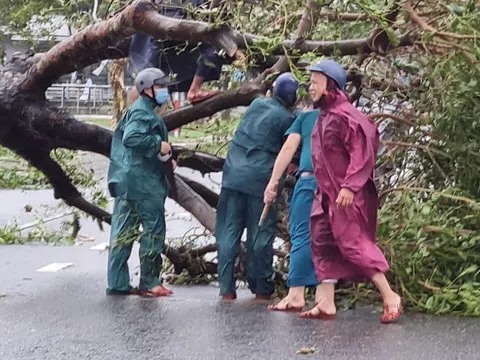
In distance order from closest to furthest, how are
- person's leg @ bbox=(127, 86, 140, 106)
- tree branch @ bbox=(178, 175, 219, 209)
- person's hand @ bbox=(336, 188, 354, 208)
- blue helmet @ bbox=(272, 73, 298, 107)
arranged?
person's hand @ bbox=(336, 188, 354, 208), blue helmet @ bbox=(272, 73, 298, 107), person's leg @ bbox=(127, 86, 140, 106), tree branch @ bbox=(178, 175, 219, 209)

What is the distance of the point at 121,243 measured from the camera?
8.57 m

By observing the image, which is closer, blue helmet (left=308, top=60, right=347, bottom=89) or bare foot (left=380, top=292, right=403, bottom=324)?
bare foot (left=380, top=292, right=403, bottom=324)

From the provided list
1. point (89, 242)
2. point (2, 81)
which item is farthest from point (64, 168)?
point (89, 242)

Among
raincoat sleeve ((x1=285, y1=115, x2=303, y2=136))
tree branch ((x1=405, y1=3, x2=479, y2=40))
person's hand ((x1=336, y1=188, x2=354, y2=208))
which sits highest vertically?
tree branch ((x1=405, y1=3, x2=479, y2=40))

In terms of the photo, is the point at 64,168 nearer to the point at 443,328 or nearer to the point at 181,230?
the point at 181,230

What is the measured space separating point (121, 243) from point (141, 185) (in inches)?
20.6

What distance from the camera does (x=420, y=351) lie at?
6.14 metres

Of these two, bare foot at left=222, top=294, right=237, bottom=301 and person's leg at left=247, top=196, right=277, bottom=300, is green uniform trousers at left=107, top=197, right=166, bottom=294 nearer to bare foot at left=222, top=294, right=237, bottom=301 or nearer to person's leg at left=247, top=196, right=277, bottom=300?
bare foot at left=222, top=294, right=237, bottom=301

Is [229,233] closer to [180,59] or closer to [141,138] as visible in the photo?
[141,138]

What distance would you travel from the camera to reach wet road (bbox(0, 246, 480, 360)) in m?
6.16

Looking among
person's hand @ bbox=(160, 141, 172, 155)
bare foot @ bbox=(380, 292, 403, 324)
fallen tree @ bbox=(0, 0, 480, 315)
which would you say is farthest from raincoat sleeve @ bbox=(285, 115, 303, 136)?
bare foot @ bbox=(380, 292, 403, 324)

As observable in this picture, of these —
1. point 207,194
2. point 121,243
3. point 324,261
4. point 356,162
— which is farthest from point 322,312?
point 207,194

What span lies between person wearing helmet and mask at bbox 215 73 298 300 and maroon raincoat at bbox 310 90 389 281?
759mm

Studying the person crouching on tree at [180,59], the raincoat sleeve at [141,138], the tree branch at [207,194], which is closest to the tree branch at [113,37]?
the person crouching on tree at [180,59]
